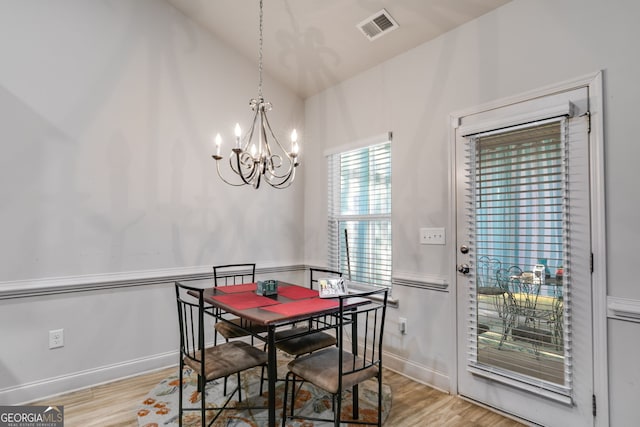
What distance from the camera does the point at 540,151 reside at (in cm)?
217

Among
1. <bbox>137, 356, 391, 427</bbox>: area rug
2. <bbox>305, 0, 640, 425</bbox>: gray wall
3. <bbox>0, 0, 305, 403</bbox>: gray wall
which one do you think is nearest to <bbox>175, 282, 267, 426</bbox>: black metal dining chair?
<bbox>137, 356, 391, 427</bbox>: area rug

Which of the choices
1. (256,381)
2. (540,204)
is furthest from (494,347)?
(256,381)

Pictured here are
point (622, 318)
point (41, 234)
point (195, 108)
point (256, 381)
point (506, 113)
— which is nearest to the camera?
point (622, 318)

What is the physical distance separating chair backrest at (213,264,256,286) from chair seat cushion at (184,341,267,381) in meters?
1.11

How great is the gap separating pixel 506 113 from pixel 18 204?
347 cm

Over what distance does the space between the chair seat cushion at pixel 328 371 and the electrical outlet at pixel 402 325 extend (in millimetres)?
885

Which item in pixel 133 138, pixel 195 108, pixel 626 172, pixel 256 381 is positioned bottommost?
pixel 256 381

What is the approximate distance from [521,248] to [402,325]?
119 cm

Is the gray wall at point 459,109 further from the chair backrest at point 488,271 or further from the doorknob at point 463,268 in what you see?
the chair backrest at point 488,271

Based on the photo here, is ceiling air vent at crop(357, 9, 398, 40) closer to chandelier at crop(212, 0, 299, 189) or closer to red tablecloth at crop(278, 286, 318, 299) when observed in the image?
chandelier at crop(212, 0, 299, 189)

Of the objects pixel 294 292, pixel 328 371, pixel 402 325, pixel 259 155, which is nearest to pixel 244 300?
pixel 294 292

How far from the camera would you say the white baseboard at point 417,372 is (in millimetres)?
2645

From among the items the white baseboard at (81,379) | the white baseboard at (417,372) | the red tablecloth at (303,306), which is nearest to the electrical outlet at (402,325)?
the white baseboard at (417,372)

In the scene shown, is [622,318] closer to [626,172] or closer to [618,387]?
[618,387]
